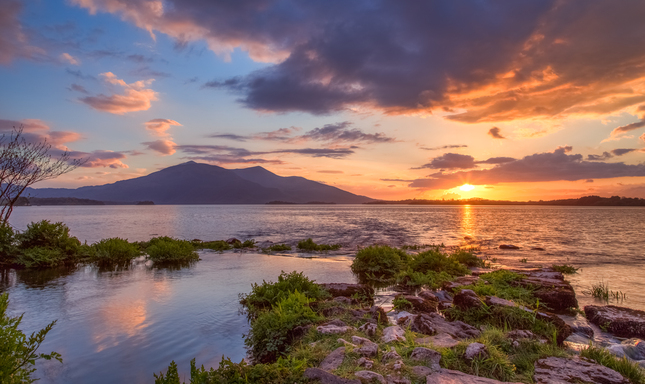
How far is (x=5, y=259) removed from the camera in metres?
15.8

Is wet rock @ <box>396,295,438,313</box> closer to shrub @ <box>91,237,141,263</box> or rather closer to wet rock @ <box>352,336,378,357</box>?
wet rock @ <box>352,336,378,357</box>


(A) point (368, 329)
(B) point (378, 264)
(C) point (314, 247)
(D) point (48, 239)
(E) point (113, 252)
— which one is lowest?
(C) point (314, 247)

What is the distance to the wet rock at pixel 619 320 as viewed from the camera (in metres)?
7.78

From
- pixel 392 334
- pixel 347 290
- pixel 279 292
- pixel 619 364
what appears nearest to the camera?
pixel 619 364

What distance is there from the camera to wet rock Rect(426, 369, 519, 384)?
466cm

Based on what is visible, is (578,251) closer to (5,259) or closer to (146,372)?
(146,372)

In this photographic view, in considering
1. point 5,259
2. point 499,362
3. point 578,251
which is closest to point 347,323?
point 499,362

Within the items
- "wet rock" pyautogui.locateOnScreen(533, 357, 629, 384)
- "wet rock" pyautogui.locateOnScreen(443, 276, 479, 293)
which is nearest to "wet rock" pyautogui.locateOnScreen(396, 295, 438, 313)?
"wet rock" pyautogui.locateOnScreen(443, 276, 479, 293)

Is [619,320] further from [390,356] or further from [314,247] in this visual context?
[314,247]

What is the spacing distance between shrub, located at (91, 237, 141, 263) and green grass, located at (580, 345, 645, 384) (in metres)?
20.6

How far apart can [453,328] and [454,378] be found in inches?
110

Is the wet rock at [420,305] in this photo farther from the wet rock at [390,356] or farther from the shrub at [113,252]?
the shrub at [113,252]

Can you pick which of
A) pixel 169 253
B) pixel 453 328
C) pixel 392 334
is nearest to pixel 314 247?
pixel 169 253

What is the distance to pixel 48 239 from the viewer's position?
17.5 m
